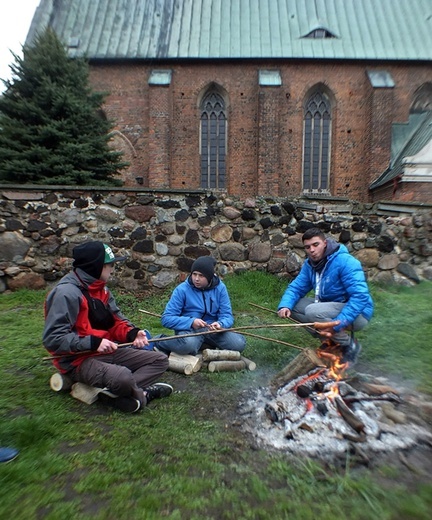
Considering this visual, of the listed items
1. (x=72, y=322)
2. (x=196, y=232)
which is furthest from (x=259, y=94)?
(x=72, y=322)

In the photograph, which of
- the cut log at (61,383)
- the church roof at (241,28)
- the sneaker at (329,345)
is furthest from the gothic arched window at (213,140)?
the cut log at (61,383)

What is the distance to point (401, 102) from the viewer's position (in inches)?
645

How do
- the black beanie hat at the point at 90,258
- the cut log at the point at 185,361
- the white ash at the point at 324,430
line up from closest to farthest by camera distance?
the white ash at the point at 324,430 → the black beanie hat at the point at 90,258 → the cut log at the point at 185,361

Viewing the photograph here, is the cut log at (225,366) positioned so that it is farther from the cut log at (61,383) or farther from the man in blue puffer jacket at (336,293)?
the cut log at (61,383)

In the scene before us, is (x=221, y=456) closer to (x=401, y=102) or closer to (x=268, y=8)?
(x=401, y=102)

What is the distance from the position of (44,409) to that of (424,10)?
2259cm

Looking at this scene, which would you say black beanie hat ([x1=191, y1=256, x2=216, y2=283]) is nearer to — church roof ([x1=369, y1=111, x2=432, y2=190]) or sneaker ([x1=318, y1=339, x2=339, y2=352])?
sneaker ([x1=318, y1=339, x2=339, y2=352])

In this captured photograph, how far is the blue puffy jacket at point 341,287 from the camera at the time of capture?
3.69 m

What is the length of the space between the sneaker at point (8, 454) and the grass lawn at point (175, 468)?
0.05m

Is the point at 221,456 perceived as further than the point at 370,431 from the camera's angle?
No

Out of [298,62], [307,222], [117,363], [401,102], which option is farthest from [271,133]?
[117,363]

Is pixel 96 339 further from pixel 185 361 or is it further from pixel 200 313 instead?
pixel 200 313

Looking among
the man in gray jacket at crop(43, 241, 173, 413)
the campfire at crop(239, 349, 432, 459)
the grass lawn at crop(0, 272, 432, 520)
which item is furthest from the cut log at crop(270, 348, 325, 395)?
the man in gray jacket at crop(43, 241, 173, 413)

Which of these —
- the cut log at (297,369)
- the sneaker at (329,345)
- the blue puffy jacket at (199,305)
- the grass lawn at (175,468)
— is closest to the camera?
the grass lawn at (175,468)
